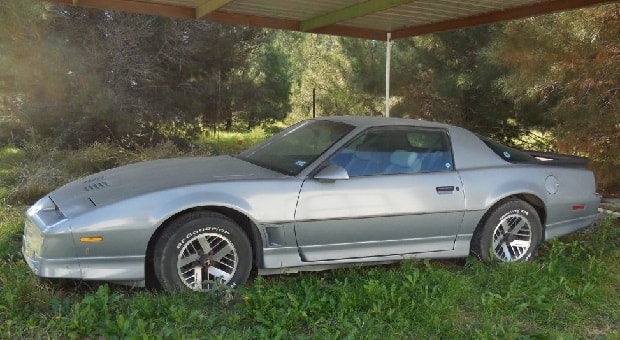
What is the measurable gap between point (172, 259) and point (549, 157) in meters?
3.71

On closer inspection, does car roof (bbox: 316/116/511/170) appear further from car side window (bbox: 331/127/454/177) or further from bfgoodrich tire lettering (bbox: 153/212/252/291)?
bfgoodrich tire lettering (bbox: 153/212/252/291)

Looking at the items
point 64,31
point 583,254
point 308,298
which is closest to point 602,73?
point 583,254

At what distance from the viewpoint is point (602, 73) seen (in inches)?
253

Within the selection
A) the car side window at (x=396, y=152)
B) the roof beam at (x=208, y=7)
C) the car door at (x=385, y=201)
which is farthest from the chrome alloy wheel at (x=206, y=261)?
the roof beam at (x=208, y=7)

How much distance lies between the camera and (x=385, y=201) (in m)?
4.17

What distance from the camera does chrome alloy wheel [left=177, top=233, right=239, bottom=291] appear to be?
3727 mm

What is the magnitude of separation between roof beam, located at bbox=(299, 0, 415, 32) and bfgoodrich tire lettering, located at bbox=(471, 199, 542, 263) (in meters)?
2.70

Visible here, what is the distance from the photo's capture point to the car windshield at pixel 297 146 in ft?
14.1

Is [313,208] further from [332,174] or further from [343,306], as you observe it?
[343,306]

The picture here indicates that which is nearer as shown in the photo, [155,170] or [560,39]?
[155,170]

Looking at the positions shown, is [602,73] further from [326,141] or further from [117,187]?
[117,187]

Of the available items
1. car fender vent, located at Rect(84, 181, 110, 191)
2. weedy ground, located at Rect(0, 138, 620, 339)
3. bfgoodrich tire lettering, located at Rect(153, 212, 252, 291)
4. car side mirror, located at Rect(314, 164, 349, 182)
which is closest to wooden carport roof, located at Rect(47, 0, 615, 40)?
car side mirror, located at Rect(314, 164, 349, 182)

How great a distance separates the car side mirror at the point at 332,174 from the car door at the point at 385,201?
0.04m

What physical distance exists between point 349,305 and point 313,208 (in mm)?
754
